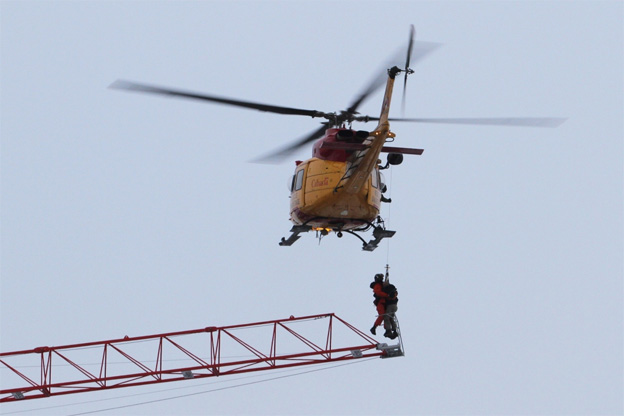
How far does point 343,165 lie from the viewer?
3597 centimetres

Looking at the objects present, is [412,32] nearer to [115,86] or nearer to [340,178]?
[340,178]

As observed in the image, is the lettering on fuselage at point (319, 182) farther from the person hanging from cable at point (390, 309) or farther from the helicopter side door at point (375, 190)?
the person hanging from cable at point (390, 309)

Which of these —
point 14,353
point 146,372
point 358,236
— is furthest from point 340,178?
point 14,353

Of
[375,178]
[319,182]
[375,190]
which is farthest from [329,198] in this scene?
[375,178]

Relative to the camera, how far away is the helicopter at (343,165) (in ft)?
113

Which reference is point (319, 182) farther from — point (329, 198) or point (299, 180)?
point (299, 180)

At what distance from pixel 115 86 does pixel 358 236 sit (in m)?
9.76

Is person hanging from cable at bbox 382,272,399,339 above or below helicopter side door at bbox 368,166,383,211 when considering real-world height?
below

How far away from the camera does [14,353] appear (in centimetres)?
3966

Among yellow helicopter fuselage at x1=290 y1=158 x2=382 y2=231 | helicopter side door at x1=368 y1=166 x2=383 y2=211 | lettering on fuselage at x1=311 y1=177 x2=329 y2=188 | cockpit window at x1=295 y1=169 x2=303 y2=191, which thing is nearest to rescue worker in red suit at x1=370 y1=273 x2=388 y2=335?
yellow helicopter fuselage at x1=290 y1=158 x2=382 y2=231

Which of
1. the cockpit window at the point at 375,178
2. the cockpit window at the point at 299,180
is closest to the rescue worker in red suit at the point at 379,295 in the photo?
the cockpit window at the point at 375,178

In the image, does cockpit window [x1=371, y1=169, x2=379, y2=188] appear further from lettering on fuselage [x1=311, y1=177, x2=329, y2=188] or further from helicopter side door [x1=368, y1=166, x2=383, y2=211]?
lettering on fuselage [x1=311, y1=177, x2=329, y2=188]

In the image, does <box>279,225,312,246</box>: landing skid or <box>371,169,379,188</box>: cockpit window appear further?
<box>279,225,312,246</box>: landing skid

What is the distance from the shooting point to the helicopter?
1357 inches
